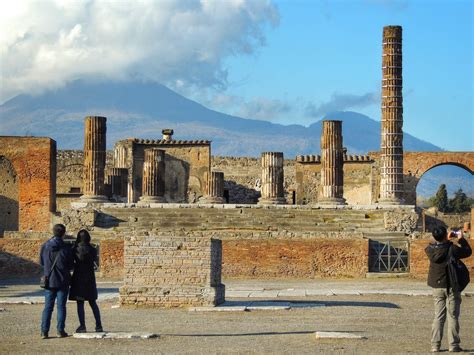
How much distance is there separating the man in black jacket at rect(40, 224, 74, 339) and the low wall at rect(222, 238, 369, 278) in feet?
44.6

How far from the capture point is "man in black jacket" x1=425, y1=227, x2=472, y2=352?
43.7 ft

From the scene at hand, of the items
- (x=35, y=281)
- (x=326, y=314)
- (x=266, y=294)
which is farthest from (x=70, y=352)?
A: (x=35, y=281)

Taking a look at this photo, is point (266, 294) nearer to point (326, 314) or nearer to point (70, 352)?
point (326, 314)

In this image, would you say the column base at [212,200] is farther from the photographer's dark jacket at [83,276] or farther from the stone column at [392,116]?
the photographer's dark jacket at [83,276]

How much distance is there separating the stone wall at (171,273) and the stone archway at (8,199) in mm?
27399

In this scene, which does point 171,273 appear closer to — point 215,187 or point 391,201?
point 391,201

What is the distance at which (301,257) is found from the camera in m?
28.4

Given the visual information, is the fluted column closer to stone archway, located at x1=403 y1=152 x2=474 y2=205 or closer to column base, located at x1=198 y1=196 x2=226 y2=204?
column base, located at x1=198 y1=196 x2=226 y2=204

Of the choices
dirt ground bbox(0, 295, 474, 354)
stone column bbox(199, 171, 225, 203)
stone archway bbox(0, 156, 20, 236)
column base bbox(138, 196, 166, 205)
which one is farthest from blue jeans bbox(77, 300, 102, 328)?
stone archway bbox(0, 156, 20, 236)

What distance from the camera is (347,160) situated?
4747cm

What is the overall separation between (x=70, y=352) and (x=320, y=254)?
51.3 ft

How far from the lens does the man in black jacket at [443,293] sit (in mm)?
13312

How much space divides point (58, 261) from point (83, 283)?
0.45 meters

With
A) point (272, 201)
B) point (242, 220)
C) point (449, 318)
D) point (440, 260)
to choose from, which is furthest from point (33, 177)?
point (449, 318)
